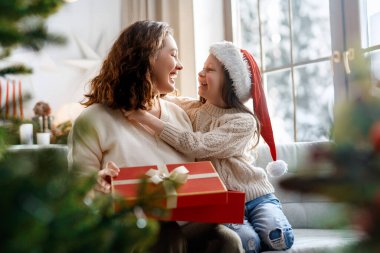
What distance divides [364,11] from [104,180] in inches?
69.9

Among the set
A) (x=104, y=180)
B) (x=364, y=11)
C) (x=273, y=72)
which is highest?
(x=364, y=11)

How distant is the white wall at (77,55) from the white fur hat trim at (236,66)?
7.22ft

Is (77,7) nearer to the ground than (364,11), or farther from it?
farther from it

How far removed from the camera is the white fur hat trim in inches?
82.6

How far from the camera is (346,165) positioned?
12.2 inches

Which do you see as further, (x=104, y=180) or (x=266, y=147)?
(x=266, y=147)

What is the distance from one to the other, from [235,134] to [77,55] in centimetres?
265

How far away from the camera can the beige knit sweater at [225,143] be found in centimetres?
185

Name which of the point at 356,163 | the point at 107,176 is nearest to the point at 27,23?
the point at 356,163

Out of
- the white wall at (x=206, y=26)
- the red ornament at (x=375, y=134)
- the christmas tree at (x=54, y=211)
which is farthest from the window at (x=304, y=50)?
the red ornament at (x=375, y=134)

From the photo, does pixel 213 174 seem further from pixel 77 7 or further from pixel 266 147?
pixel 77 7

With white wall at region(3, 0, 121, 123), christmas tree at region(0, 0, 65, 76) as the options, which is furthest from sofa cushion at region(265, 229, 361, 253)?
white wall at region(3, 0, 121, 123)

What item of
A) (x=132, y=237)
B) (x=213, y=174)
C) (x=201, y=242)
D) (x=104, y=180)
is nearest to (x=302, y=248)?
(x=201, y=242)

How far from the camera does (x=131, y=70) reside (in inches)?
75.4
